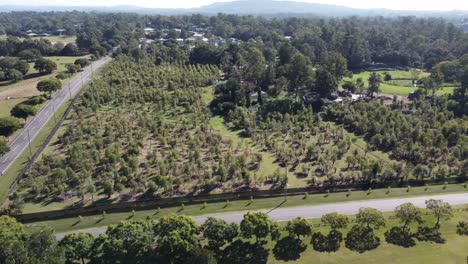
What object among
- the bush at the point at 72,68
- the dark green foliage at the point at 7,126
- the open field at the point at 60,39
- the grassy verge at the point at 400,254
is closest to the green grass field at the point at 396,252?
the grassy verge at the point at 400,254

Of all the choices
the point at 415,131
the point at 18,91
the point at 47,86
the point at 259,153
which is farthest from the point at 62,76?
the point at 415,131

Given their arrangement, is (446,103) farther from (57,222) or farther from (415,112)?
(57,222)

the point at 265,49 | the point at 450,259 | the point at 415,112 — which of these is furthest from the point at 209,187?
the point at 265,49

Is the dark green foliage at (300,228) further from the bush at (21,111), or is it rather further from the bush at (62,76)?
the bush at (62,76)

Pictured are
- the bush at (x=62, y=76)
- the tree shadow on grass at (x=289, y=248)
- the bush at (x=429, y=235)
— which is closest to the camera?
the tree shadow on grass at (x=289, y=248)

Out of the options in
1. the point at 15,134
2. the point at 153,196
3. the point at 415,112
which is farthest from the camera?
the point at 415,112

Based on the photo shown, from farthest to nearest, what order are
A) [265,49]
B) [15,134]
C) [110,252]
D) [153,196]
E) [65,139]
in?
[265,49]
[15,134]
[65,139]
[153,196]
[110,252]

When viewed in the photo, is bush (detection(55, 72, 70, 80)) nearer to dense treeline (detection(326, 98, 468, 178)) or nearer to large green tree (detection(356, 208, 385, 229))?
dense treeline (detection(326, 98, 468, 178))
